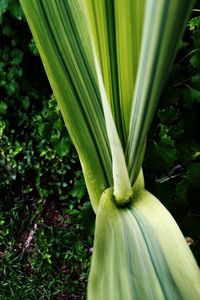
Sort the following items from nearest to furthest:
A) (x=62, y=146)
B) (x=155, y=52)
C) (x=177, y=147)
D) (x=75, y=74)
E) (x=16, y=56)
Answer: (x=155, y=52) < (x=75, y=74) < (x=177, y=147) < (x=62, y=146) < (x=16, y=56)

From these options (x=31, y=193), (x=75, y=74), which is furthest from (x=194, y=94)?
(x=31, y=193)

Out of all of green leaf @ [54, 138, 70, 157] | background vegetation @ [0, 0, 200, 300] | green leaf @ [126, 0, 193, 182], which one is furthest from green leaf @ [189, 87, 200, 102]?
green leaf @ [126, 0, 193, 182]

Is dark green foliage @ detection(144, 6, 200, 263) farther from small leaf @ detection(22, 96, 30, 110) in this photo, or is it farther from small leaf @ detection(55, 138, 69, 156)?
small leaf @ detection(22, 96, 30, 110)

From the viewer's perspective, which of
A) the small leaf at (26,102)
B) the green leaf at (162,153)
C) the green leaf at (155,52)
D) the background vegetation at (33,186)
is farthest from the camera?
the small leaf at (26,102)

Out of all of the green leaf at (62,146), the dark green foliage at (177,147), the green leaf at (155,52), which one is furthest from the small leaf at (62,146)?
the green leaf at (155,52)

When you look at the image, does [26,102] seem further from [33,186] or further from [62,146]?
[62,146]

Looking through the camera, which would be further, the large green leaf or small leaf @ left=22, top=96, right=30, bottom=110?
small leaf @ left=22, top=96, right=30, bottom=110

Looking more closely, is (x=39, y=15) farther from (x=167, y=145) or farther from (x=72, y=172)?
(x=72, y=172)

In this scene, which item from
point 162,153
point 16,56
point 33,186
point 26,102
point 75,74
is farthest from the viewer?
point 33,186

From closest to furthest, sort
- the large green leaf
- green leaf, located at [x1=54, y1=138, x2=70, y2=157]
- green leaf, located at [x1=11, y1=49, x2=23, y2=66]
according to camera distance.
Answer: the large green leaf < green leaf, located at [x1=54, y1=138, x2=70, y2=157] < green leaf, located at [x1=11, y1=49, x2=23, y2=66]

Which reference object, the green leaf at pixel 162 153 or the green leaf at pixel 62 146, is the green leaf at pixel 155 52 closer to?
the green leaf at pixel 162 153

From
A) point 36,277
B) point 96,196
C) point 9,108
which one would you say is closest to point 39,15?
point 96,196
